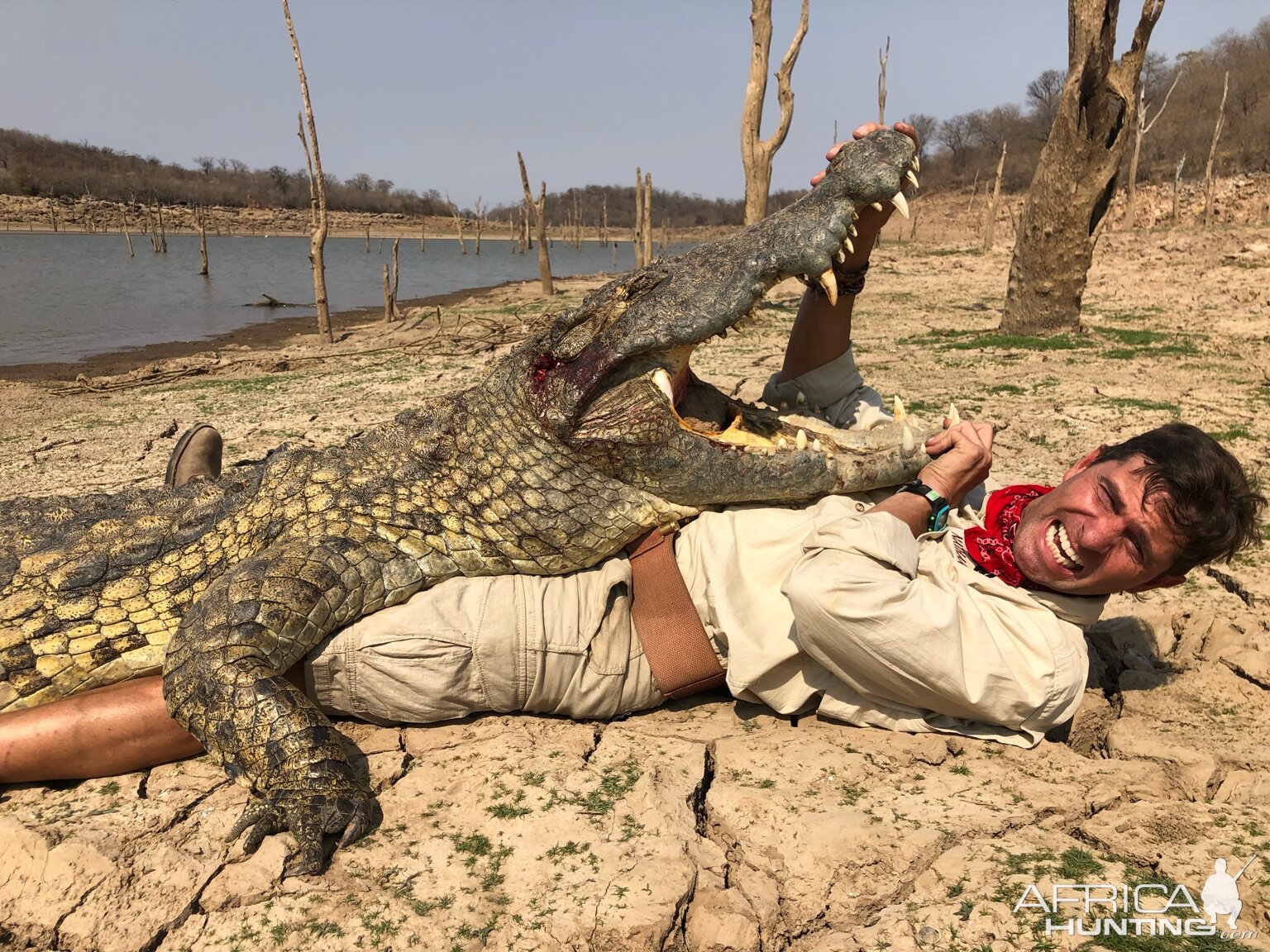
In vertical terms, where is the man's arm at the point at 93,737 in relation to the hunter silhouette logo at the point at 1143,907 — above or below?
below

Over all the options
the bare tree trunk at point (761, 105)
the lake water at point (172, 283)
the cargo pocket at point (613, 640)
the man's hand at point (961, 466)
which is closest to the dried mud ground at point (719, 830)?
the cargo pocket at point (613, 640)

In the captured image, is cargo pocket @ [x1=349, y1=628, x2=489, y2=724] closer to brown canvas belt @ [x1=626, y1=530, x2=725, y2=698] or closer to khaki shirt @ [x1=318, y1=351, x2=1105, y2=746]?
khaki shirt @ [x1=318, y1=351, x2=1105, y2=746]

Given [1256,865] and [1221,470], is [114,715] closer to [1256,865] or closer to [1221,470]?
[1256,865]

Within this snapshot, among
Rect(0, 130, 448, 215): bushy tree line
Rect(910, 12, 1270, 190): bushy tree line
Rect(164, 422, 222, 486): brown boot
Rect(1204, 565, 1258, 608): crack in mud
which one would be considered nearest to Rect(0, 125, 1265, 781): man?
Rect(1204, 565, 1258, 608): crack in mud

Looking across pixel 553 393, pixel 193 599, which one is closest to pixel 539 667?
pixel 553 393

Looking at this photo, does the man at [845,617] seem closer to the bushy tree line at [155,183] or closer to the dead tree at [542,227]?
the dead tree at [542,227]

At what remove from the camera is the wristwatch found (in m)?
2.61

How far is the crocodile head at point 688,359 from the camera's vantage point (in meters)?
2.72

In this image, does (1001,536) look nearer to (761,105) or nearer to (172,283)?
(761,105)

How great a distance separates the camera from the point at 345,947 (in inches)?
68.9

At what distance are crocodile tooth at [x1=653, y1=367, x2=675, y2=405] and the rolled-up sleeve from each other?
705 millimetres

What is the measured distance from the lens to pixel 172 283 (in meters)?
32.0

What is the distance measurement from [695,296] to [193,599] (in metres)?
1.93

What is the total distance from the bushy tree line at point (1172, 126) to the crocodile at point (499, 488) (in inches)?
1394
